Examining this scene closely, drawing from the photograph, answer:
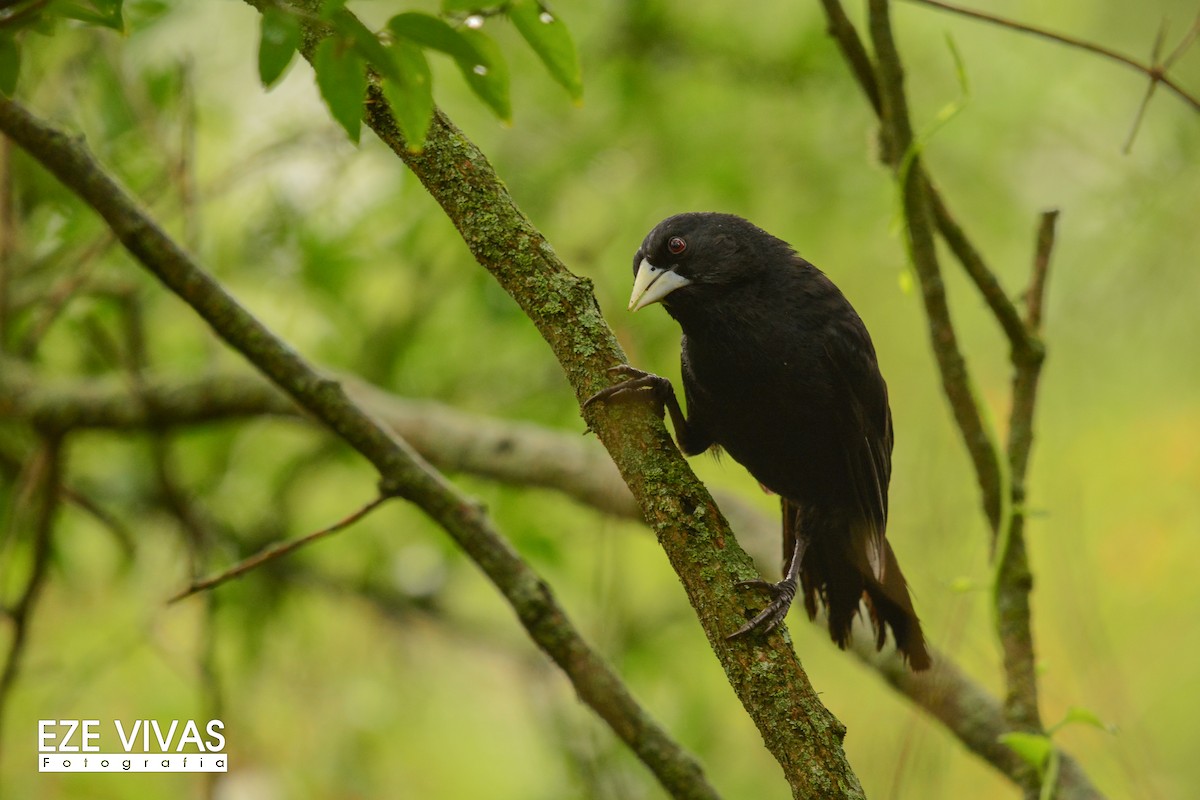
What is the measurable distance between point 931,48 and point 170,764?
3.86m

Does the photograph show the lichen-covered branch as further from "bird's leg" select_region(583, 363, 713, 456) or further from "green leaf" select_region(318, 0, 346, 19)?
"green leaf" select_region(318, 0, 346, 19)

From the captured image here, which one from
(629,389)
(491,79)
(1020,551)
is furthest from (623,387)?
(1020,551)

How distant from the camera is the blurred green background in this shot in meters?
4.04

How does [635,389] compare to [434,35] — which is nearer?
[434,35]

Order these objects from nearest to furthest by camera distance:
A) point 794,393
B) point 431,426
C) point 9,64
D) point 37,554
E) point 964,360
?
1. point 9,64
2. point 964,360
3. point 794,393
4. point 37,554
5. point 431,426

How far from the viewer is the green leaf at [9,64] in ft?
4.84

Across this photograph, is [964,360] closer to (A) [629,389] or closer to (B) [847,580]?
(B) [847,580]

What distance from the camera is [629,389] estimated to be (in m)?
1.79

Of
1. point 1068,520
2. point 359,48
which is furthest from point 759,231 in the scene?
point 359,48

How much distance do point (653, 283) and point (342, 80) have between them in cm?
153

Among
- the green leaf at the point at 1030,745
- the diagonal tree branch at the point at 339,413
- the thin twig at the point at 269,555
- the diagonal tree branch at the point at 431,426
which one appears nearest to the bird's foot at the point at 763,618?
the diagonal tree branch at the point at 339,413

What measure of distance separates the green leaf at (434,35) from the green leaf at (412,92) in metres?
0.03

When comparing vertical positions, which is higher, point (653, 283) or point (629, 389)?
point (653, 283)

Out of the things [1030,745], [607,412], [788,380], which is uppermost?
[788,380]
